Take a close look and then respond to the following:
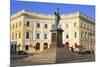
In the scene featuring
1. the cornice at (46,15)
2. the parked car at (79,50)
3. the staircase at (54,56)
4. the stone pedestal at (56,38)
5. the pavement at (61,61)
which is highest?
the cornice at (46,15)

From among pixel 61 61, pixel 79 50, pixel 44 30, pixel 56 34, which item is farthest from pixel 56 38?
pixel 79 50

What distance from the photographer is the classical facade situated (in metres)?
3.47

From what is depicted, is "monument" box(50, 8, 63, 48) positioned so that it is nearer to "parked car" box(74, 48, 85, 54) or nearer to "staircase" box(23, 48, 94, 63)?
"staircase" box(23, 48, 94, 63)

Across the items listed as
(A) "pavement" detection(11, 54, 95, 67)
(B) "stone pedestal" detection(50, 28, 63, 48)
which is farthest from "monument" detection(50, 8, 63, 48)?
(A) "pavement" detection(11, 54, 95, 67)

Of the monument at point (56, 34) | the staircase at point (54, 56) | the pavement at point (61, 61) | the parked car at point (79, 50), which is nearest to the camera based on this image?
the pavement at point (61, 61)

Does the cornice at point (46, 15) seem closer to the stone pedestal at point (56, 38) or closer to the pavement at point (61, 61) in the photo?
the stone pedestal at point (56, 38)

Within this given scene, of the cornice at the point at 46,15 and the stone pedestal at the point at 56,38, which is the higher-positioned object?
the cornice at the point at 46,15

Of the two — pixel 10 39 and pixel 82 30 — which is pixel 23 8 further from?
pixel 82 30

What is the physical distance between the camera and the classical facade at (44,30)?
3.47m

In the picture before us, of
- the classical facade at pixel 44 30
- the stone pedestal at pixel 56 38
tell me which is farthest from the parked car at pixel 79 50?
the stone pedestal at pixel 56 38

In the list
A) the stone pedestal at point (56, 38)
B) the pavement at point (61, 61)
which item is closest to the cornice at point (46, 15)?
the stone pedestal at point (56, 38)

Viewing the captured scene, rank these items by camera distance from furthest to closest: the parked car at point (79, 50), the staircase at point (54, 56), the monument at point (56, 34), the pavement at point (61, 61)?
the parked car at point (79, 50), the monument at point (56, 34), the staircase at point (54, 56), the pavement at point (61, 61)

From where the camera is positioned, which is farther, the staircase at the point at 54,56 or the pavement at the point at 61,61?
the staircase at the point at 54,56
